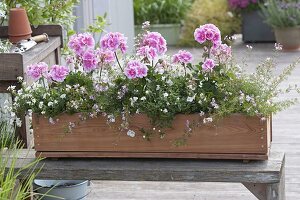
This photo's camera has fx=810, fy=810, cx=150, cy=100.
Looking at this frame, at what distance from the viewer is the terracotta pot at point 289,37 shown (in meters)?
9.57

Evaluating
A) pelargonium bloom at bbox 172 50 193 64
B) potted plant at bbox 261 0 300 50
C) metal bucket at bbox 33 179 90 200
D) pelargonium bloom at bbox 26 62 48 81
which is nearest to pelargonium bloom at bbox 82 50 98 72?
pelargonium bloom at bbox 26 62 48 81

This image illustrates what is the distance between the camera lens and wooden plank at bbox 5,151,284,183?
2957mm

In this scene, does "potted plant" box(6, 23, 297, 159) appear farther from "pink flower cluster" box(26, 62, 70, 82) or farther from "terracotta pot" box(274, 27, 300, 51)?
"terracotta pot" box(274, 27, 300, 51)

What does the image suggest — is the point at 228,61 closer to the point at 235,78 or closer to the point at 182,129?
the point at 235,78

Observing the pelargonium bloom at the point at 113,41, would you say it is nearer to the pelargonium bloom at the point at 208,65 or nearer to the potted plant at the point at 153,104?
the potted plant at the point at 153,104

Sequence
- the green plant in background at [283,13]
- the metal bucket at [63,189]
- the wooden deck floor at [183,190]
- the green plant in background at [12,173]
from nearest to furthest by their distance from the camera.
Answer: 1. the green plant in background at [12,173]
2. the metal bucket at [63,189]
3. the wooden deck floor at [183,190]
4. the green plant in background at [283,13]

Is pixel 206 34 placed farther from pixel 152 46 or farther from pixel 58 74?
pixel 58 74

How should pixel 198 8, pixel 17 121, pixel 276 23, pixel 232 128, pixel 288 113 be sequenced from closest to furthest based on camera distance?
pixel 232 128 → pixel 17 121 → pixel 288 113 → pixel 276 23 → pixel 198 8

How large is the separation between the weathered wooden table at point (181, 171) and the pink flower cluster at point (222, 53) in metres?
0.39

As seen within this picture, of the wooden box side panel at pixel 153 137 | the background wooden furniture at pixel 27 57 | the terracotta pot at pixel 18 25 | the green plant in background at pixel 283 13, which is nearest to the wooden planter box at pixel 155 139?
the wooden box side panel at pixel 153 137

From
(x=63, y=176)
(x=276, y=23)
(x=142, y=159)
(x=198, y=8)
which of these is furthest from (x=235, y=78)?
(x=198, y=8)

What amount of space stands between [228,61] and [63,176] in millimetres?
778

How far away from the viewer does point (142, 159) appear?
3.15 metres

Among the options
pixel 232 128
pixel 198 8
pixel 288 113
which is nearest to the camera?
pixel 232 128
